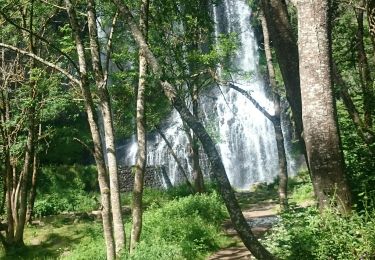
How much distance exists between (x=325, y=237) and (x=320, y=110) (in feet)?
4.99

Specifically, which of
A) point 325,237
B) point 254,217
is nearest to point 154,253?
point 325,237

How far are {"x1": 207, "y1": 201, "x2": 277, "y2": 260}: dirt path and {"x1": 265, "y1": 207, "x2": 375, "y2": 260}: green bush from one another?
3092mm

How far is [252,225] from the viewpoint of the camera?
13078mm

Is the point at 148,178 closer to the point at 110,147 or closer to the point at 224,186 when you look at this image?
the point at 110,147

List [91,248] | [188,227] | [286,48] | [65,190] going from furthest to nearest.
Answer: [65,190]
[91,248]
[188,227]
[286,48]

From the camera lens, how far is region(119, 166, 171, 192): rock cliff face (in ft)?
90.9

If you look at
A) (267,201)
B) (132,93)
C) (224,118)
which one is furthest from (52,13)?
(224,118)

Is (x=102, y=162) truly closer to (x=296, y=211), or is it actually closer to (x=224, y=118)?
(x=296, y=211)

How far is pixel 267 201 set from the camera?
758 inches

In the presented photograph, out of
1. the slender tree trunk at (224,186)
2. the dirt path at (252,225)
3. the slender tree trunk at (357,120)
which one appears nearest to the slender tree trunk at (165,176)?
the dirt path at (252,225)

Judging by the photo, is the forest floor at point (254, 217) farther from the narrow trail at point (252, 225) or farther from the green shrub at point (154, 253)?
the green shrub at point (154, 253)

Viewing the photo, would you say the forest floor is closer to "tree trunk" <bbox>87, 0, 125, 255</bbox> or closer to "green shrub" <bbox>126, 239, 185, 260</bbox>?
"green shrub" <bbox>126, 239, 185, 260</bbox>

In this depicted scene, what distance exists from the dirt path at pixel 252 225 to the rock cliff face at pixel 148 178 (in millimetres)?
10358

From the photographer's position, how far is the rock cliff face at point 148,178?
90.9 feet
